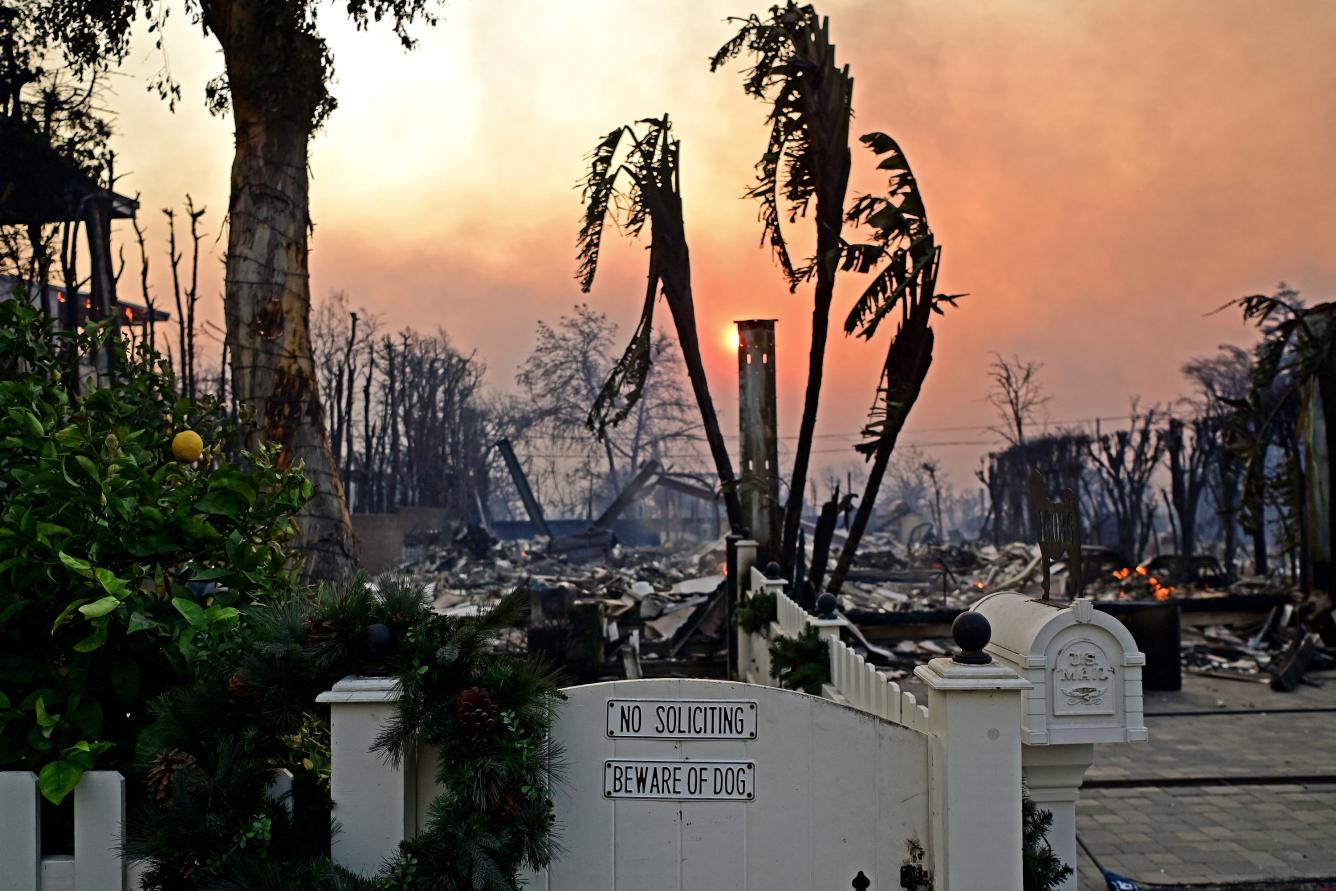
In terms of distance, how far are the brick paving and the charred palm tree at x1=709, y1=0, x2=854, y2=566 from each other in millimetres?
3408

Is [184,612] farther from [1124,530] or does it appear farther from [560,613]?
[1124,530]

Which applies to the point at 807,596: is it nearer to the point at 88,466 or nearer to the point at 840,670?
the point at 840,670

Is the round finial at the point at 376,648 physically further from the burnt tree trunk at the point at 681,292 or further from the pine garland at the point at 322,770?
the burnt tree trunk at the point at 681,292

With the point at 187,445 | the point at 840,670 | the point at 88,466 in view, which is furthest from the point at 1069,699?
the point at 187,445

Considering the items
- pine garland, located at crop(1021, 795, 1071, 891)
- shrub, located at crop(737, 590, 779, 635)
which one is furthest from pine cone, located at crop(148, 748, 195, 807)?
shrub, located at crop(737, 590, 779, 635)

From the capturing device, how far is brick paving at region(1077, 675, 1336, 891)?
18.2 feet

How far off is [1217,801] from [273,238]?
8.29 m

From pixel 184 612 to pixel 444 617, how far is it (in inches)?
35.8

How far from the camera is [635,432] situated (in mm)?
51812

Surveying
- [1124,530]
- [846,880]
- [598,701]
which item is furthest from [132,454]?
[1124,530]

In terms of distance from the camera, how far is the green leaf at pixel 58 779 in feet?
10.3

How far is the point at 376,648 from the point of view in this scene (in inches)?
123

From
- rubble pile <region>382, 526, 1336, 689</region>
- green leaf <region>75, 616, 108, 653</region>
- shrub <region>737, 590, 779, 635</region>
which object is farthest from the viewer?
rubble pile <region>382, 526, 1336, 689</region>

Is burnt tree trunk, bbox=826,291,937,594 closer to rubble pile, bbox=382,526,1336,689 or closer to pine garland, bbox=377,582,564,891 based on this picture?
rubble pile, bbox=382,526,1336,689
